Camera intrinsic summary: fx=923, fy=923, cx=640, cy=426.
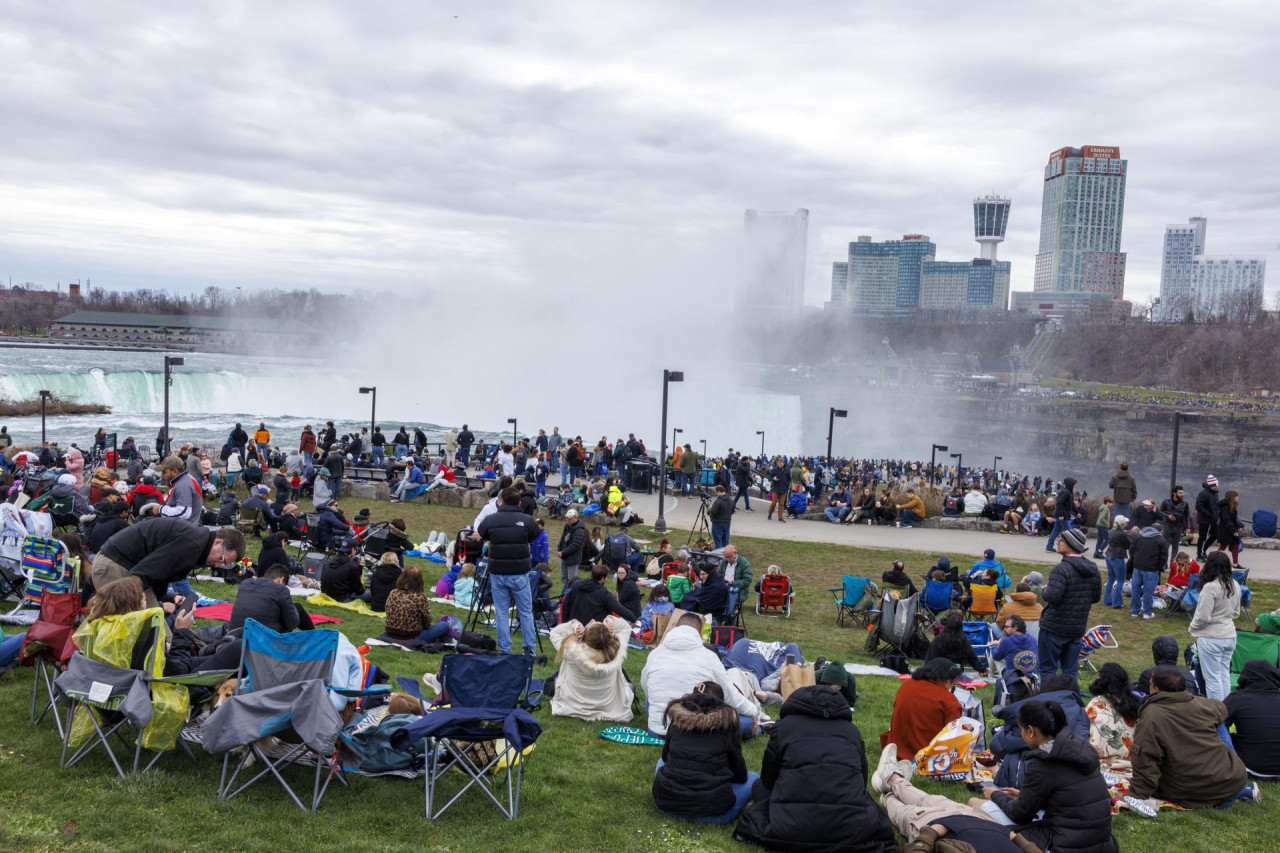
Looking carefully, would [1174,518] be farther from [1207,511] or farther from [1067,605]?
[1067,605]

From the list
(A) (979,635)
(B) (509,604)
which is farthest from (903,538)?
(B) (509,604)

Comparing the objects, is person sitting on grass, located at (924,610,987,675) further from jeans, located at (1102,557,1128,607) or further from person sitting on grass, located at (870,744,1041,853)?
jeans, located at (1102,557,1128,607)

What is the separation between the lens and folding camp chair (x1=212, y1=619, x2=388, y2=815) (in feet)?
17.7

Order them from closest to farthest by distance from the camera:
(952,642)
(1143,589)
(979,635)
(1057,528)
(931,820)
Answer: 1. (931,820)
2. (952,642)
3. (979,635)
4. (1143,589)
5. (1057,528)

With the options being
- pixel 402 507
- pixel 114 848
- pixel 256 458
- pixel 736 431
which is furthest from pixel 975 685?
pixel 736 431

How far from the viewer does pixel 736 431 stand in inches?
2594

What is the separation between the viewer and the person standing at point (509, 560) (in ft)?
29.9

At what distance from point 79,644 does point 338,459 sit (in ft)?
52.2

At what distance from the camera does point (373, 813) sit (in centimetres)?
550

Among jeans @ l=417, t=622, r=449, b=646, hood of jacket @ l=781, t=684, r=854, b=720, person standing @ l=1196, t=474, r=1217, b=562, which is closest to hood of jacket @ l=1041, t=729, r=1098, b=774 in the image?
hood of jacket @ l=781, t=684, r=854, b=720

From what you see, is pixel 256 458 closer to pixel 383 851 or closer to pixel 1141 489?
pixel 383 851

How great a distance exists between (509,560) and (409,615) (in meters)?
1.36

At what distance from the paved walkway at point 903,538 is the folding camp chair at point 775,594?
5.17 m

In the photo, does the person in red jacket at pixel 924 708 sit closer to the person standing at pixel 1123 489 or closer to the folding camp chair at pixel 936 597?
the folding camp chair at pixel 936 597
